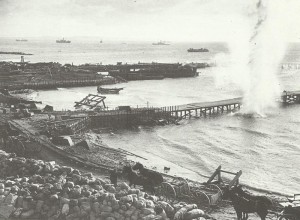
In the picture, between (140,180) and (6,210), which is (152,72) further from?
(6,210)

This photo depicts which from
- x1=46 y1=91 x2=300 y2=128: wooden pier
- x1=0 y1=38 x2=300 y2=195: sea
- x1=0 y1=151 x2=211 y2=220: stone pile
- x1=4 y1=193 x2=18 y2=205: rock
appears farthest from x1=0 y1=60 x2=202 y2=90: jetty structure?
x1=4 y1=193 x2=18 y2=205: rock

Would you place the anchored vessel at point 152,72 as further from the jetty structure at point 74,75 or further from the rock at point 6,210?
the rock at point 6,210

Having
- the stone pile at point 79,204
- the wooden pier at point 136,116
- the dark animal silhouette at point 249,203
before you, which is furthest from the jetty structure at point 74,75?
the dark animal silhouette at point 249,203

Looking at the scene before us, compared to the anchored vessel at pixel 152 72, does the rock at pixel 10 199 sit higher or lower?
lower

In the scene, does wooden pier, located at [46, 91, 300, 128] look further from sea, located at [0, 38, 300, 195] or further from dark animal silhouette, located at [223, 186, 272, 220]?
dark animal silhouette, located at [223, 186, 272, 220]

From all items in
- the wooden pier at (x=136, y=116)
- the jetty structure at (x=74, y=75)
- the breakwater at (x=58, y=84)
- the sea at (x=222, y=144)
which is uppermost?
the jetty structure at (x=74, y=75)

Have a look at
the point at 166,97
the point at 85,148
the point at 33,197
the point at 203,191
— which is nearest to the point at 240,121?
the point at 166,97

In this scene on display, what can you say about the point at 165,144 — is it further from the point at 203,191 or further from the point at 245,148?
the point at 203,191

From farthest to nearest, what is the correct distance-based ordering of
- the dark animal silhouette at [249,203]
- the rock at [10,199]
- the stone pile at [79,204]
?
the dark animal silhouette at [249,203] < the rock at [10,199] < the stone pile at [79,204]
